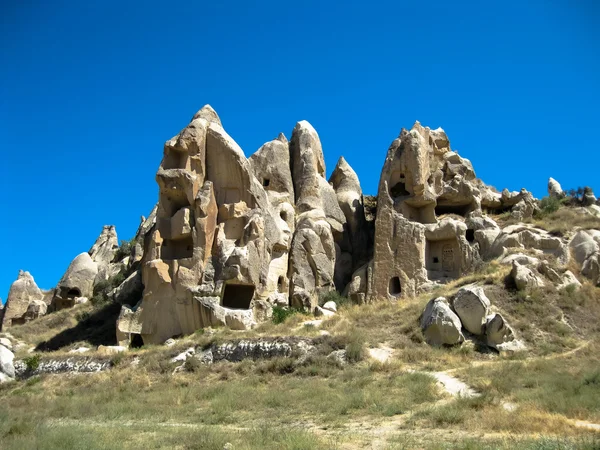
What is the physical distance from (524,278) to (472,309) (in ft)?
11.6

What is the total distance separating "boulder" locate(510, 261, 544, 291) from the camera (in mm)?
21578

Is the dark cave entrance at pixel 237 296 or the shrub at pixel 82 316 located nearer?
the dark cave entrance at pixel 237 296

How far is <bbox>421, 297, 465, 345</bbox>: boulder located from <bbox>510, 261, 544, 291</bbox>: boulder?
365 cm

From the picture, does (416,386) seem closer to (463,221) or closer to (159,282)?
(159,282)

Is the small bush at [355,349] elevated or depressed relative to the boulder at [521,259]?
depressed

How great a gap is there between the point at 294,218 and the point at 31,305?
18.3m

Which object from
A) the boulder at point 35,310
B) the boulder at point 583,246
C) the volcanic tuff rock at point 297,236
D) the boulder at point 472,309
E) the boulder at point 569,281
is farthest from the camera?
the boulder at point 35,310

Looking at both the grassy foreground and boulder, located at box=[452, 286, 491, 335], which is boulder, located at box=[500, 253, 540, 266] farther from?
boulder, located at box=[452, 286, 491, 335]

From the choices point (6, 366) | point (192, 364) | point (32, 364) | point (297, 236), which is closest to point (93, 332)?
point (6, 366)

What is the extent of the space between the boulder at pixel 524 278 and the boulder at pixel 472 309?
102 inches

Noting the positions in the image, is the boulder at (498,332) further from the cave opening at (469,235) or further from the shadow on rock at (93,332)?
the shadow on rock at (93,332)

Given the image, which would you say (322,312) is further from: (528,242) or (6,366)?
(6,366)

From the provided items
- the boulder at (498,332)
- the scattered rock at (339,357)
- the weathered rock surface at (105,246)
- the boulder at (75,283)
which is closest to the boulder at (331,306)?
the scattered rock at (339,357)

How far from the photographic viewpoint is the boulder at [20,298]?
3803cm
